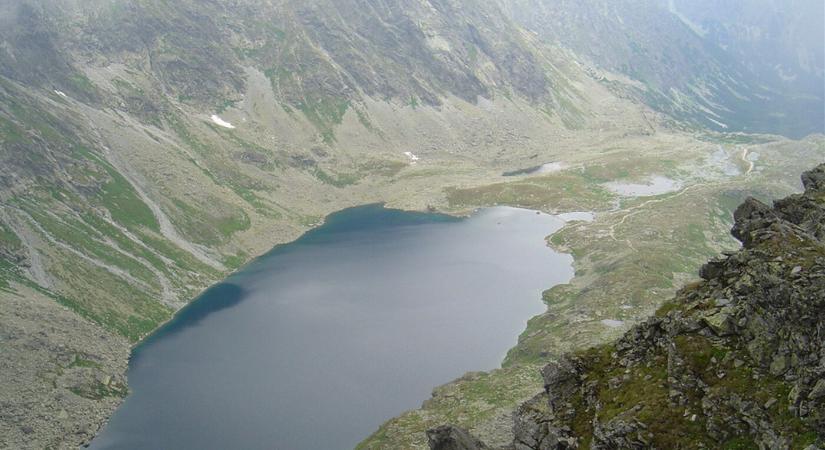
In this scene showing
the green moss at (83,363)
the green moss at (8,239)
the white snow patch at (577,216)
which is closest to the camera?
the green moss at (83,363)

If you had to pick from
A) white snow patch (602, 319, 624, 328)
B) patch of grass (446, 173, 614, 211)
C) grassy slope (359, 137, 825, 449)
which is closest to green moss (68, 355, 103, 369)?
grassy slope (359, 137, 825, 449)

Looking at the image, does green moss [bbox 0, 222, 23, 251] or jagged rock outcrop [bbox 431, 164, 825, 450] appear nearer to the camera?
jagged rock outcrop [bbox 431, 164, 825, 450]

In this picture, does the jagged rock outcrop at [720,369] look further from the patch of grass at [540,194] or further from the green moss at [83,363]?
the patch of grass at [540,194]

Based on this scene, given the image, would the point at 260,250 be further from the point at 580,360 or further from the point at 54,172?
the point at 580,360

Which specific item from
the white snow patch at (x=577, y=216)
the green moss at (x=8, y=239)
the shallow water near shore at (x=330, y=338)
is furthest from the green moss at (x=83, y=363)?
the white snow patch at (x=577, y=216)

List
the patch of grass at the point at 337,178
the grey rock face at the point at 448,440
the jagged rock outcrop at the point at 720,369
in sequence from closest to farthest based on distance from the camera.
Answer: the jagged rock outcrop at the point at 720,369, the grey rock face at the point at 448,440, the patch of grass at the point at 337,178

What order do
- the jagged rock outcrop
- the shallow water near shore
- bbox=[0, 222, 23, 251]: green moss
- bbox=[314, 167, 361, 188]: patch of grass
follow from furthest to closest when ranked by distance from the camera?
bbox=[314, 167, 361, 188]: patch of grass → bbox=[0, 222, 23, 251]: green moss → the shallow water near shore → the jagged rock outcrop

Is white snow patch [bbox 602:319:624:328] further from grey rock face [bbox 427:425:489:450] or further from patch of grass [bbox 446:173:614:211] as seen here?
patch of grass [bbox 446:173:614:211]
